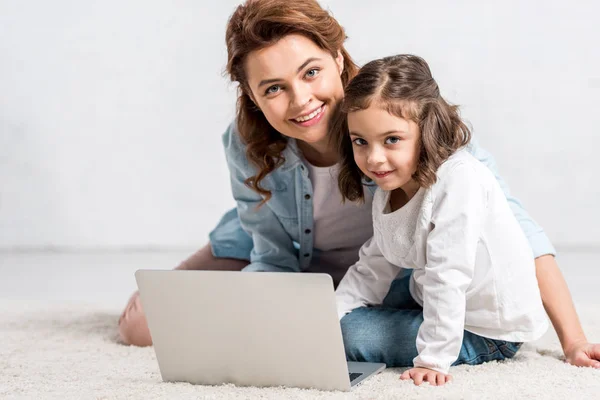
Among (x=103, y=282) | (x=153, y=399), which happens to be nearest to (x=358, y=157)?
(x=153, y=399)

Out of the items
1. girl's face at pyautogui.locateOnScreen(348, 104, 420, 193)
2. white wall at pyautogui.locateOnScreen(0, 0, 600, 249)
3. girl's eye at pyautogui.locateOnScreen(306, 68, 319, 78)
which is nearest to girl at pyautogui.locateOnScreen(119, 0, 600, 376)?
girl's eye at pyautogui.locateOnScreen(306, 68, 319, 78)

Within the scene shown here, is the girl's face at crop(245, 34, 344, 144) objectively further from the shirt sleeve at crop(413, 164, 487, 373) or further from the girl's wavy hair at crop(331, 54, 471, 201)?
the shirt sleeve at crop(413, 164, 487, 373)

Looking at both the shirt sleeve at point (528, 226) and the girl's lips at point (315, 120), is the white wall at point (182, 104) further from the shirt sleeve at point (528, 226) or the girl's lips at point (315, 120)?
the girl's lips at point (315, 120)

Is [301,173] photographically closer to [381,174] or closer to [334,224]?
[334,224]

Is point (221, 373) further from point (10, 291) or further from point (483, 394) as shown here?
point (10, 291)

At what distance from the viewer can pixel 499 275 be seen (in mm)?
1658

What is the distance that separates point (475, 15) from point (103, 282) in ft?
6.64

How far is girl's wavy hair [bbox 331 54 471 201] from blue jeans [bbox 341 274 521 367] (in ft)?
1.20

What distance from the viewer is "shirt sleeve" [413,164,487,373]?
156 centimetres

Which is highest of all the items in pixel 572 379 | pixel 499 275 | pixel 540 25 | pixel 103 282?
pixel 540 25

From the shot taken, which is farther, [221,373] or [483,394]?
[221,373]

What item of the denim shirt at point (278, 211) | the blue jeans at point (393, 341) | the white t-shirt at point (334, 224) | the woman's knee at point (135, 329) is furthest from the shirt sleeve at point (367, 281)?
the woman's knee at point (135, 329)

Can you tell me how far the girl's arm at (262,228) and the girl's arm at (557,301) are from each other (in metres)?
0.62

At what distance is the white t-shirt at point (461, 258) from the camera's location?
61.8 inches
